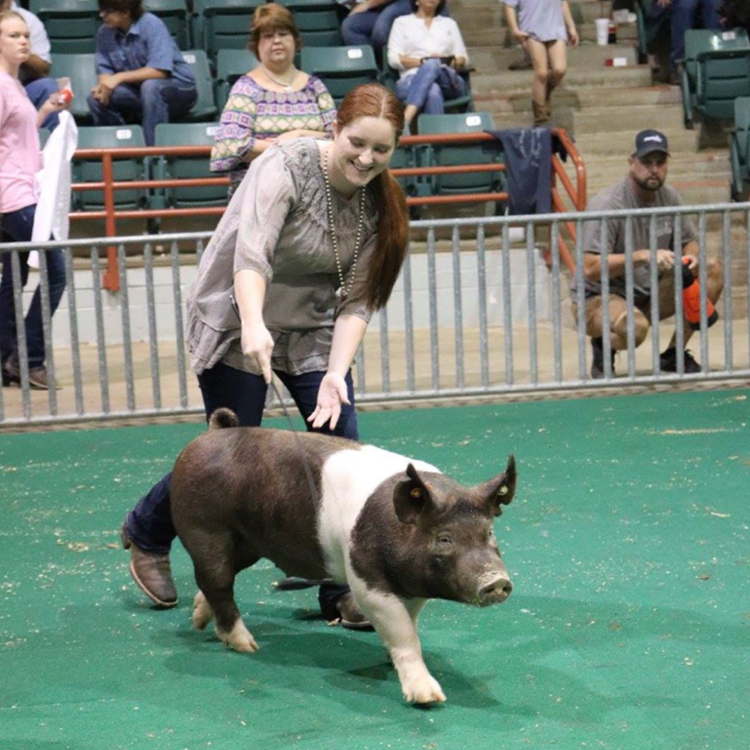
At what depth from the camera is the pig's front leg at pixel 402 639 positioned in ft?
11.5

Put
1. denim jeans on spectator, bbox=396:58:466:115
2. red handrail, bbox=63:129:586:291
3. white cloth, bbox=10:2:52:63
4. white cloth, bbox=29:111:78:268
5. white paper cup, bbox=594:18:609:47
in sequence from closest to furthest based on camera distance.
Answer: white cloth, bbox=29:111:78:268 < red handrail, bbox=63:129:586:291 < white cloth, bbox=10:2:52:63 < denim jeans on spectator, bbox=396:58:466:115 < white paper cup, bbox=594:18:609:47

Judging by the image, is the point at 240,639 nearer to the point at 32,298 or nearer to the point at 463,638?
the point at 463,638

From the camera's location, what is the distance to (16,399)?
7945 millimetres

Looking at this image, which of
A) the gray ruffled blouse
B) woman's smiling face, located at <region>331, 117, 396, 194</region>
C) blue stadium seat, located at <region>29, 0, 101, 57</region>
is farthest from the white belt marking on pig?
blue stadium seat, located at <region>29, 0, 101, 57</region>

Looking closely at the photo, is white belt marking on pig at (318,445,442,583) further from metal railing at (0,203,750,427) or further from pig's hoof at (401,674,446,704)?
metal railing at (0,203,750,427)

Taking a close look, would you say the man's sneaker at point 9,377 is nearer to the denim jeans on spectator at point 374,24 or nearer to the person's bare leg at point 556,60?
the denim jeans on spectator at point 374,24

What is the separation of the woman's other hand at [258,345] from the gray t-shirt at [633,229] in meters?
4.32

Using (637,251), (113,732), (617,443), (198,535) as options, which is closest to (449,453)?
(617,443)

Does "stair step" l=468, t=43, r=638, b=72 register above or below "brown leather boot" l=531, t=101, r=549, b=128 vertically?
above

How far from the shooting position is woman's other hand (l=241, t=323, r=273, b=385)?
3.63m

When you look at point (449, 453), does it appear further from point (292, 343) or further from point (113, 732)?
point (113, 732)

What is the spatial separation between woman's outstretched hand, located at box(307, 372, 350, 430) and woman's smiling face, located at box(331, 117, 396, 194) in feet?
1.75

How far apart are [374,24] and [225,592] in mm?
9082

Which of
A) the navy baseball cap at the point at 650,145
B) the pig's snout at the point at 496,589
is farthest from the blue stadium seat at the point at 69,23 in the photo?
the pig's snout at the point at 496,589
